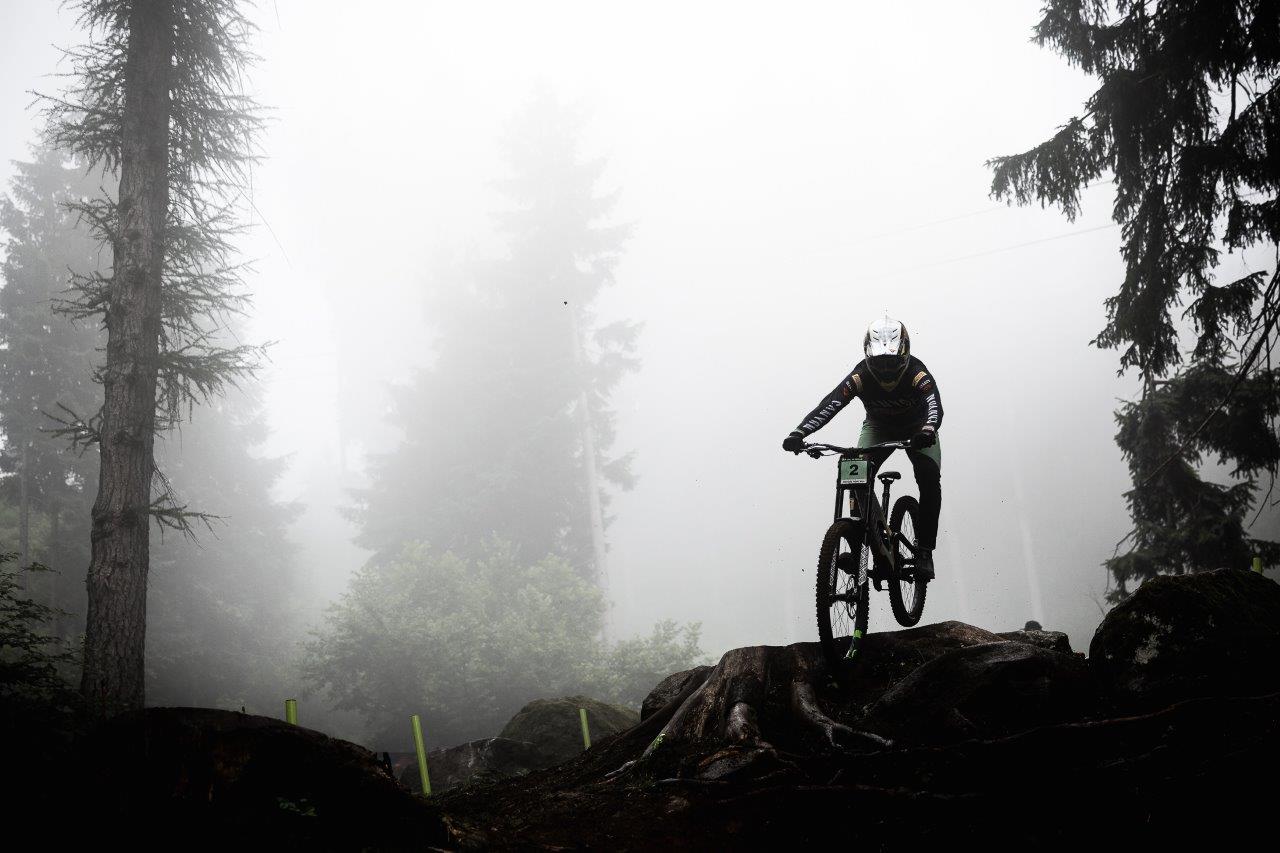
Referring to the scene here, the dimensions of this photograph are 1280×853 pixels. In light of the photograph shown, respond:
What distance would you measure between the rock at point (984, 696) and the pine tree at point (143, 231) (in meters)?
8.19

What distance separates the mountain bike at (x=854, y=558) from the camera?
5.32 m

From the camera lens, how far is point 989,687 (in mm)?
4211

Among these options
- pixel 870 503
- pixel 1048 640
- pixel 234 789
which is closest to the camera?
pixel 234 789

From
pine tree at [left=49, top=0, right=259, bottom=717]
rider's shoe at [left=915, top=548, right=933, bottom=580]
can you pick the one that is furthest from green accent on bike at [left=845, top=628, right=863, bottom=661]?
pine tree at [left=49, top=0, right=259, bottom=717]

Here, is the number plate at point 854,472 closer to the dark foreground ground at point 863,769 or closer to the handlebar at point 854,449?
the handlebar at point 854,449

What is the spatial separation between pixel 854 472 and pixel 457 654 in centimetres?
1510

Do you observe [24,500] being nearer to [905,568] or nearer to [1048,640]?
[905,568]

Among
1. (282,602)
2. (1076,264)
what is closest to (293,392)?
(282,602)

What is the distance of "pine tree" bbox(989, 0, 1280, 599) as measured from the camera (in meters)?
7.51

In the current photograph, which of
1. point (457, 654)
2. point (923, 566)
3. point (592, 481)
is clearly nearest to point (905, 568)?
point (923, 566)

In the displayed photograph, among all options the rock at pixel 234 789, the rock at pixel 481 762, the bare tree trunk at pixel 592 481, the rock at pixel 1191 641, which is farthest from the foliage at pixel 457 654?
the rock at pixel 1191 641

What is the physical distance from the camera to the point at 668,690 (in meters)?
6.55

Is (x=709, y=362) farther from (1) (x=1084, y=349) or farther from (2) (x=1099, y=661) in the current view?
(2) (x=1099, y=661)

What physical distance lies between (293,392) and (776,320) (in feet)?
387
